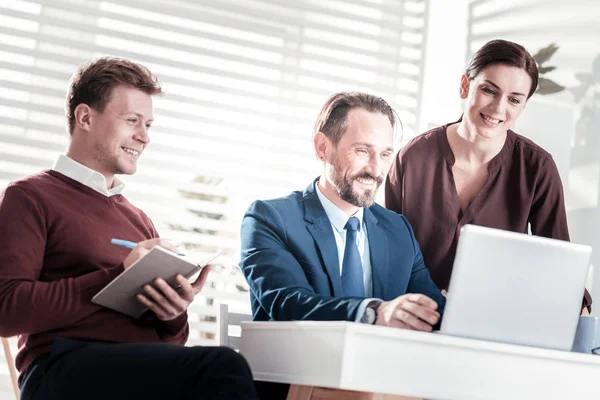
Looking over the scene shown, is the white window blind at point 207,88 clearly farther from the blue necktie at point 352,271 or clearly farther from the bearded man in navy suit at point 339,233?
the blue necktie at point 352,271

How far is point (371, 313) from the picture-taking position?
1626 mm

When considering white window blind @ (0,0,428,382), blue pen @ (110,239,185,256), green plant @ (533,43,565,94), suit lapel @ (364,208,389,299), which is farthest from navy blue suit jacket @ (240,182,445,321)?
green plant @ (533,43,565,94)

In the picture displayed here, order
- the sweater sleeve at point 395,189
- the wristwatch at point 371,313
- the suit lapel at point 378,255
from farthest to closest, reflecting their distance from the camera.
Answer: the sweater sleeve at point 395,189 < the suit lapel at point 378,255 < the wristwatch at point 371,313

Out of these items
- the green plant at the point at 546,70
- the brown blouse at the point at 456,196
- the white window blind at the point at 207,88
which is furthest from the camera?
the green plant at the point at 546,70

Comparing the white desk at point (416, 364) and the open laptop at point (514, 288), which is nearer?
the white desk at point (416, 364)

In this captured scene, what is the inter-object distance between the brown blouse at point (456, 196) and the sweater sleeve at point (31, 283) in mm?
1152

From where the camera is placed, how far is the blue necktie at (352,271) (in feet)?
6.69

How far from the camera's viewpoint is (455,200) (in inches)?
103

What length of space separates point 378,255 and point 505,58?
36.3 inches

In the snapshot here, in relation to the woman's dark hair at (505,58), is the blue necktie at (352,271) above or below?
below

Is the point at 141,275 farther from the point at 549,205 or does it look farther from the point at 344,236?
the point at 549,205

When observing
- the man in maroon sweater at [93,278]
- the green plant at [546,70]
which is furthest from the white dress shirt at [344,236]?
the green plant at [546,70]

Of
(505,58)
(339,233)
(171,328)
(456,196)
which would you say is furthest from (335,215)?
(505,58)

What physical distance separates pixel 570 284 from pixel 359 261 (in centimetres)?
64
